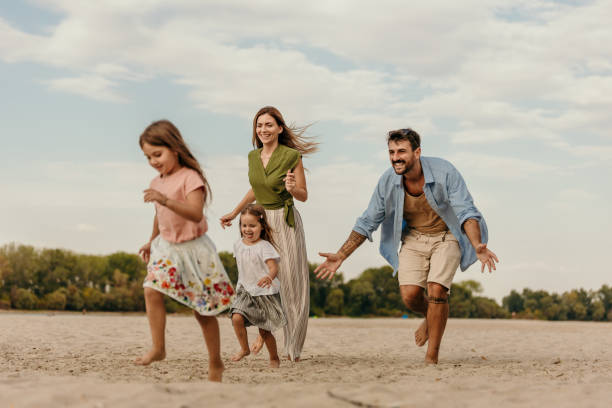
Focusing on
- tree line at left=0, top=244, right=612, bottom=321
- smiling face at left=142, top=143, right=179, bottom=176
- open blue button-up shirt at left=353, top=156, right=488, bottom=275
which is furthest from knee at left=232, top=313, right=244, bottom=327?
tree line at left=0, top=244, right=612, bottom=321

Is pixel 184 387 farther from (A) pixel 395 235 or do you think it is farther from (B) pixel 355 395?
(A) pixel 395 235

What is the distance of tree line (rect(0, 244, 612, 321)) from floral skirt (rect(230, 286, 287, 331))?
1198 inches

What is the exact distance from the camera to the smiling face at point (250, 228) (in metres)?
6.95

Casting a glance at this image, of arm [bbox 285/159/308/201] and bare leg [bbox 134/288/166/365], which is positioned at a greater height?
arm [bbox 285/159/308/201]

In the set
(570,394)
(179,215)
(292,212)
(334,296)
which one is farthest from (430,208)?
(334,296)

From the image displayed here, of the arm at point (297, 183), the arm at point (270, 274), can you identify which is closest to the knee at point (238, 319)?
the arm at point (270, 274)

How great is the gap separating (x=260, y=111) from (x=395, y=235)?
6.62ft

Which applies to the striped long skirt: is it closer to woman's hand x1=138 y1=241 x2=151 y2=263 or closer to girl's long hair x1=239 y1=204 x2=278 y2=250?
girl's long hair x1=239 y1=204 x2=278 y2=250

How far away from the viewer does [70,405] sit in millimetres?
4535

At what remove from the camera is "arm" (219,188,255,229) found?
24.5ft

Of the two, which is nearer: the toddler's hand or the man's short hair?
the toddler's hand

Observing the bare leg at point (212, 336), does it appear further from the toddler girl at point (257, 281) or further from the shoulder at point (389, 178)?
the shoulder at point (389, 178)

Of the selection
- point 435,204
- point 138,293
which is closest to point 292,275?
point 435,204

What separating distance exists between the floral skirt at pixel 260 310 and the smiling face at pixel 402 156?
187 cm
